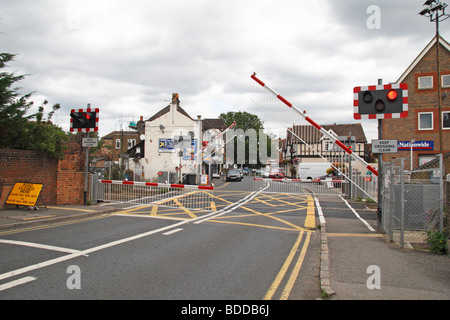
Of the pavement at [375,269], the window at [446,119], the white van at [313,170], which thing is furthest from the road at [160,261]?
the white van at [313,170]

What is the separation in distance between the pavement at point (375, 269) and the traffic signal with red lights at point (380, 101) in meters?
3.26

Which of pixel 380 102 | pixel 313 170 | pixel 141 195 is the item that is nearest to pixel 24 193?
pixel 141 195

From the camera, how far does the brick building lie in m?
26.8

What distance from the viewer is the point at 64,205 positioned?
1339cm

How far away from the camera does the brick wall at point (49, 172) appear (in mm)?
11812

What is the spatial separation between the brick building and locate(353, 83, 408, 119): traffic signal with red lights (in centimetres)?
2092

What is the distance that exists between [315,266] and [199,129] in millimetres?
34702

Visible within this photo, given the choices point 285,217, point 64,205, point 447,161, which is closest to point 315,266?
point 447,161

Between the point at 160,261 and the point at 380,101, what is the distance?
6.97 m

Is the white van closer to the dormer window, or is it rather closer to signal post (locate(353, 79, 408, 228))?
the dormer window

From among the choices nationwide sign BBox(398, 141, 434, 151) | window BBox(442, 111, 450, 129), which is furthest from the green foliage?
window BBox(442, 111, 450, 129)

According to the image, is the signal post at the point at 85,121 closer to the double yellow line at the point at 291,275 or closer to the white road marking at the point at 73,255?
the white road marking at the point at 73,255

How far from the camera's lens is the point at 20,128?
41.3 feet
